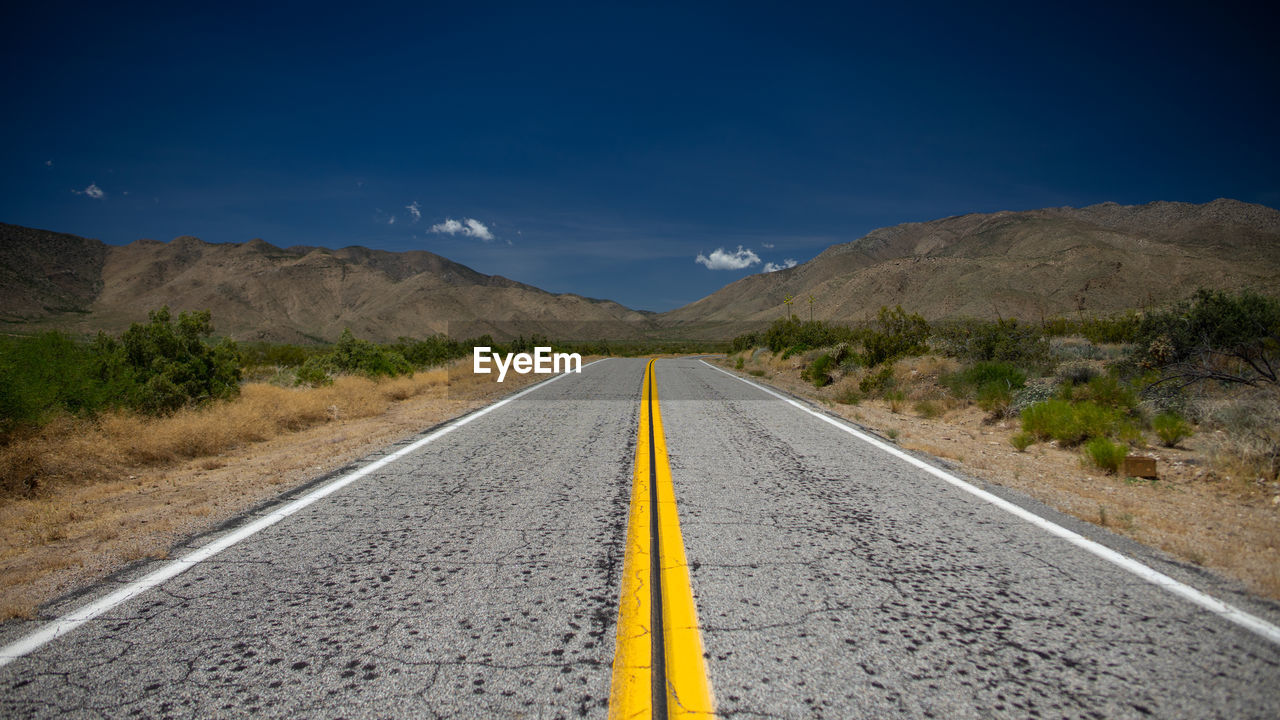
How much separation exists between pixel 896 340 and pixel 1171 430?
10.8 m

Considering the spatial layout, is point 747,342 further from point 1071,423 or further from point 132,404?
point 132,404

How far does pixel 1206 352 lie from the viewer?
30.0 feet

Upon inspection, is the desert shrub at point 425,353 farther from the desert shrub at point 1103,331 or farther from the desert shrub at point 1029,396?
the desert shrub at point 1103,331

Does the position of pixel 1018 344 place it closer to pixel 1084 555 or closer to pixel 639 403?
pixel 639 403

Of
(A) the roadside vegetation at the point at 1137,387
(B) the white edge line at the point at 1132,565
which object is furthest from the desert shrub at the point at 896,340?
(B) the white edge line at the point at 1132,565

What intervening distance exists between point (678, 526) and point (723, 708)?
2225 mm

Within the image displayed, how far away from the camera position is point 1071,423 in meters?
7.98

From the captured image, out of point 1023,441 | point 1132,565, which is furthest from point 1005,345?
point 1132,565

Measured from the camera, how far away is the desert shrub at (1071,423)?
791 centimetres

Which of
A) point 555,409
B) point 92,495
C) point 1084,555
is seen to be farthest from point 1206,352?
point 92,495

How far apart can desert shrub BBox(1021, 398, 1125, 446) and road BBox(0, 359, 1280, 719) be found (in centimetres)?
377

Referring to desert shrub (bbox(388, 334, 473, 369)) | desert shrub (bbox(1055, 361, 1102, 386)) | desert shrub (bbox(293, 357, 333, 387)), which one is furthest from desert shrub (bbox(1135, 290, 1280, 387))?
desert shrub (bbox(388, 334, 473, 369))

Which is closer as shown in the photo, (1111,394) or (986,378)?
(1111,394)

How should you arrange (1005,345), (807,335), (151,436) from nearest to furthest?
1. (151,436)
2. (1005,345)
3. (807,335)
